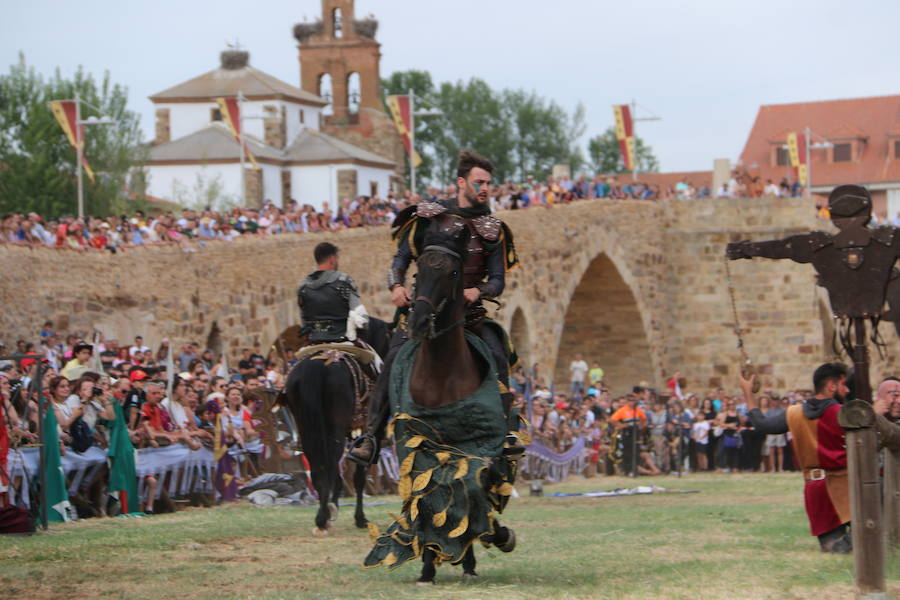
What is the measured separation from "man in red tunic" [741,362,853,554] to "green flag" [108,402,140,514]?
6.54 metres

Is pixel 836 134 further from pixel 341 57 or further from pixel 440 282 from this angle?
pixel 440 282

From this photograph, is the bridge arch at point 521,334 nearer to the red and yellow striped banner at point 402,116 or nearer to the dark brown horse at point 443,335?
the red and yellow striped banner at point 402,116

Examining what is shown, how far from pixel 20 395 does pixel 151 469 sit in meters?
2.34

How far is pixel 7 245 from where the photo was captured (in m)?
21.8

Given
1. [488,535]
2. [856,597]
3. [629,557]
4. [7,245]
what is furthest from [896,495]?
[7,245]

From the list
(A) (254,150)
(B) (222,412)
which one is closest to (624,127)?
(A) (254,150)

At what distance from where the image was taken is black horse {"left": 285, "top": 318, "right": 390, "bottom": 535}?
12.1 meters

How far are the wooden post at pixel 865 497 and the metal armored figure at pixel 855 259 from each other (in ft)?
1.64

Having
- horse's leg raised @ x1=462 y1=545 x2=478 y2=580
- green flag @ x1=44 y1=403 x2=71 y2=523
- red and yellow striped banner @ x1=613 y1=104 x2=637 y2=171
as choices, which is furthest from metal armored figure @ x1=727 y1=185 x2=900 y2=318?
red and yellow striped banner @ x1=613 y1=104 x2=637 y2=171

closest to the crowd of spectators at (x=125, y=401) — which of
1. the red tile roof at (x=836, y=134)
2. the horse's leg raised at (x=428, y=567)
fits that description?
the horse's leg raised at (x=428, y=567)

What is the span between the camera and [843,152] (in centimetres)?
7806

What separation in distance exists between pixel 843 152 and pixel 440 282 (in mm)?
73544

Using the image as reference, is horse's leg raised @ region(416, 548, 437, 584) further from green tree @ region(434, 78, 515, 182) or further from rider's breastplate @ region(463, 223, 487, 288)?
green tree @ region(434, 78, 515, 182)

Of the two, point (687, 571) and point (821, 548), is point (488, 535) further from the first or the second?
point (821, 548)
